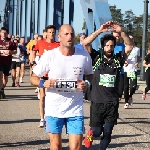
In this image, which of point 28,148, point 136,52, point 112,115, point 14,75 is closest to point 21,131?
point 28,148

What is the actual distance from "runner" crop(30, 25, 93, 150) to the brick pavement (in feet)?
7.28

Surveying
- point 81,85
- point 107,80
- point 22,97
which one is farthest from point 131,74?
point 81,85

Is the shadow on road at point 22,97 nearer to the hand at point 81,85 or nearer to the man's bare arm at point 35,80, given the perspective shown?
the man's bare arm at point 35,80

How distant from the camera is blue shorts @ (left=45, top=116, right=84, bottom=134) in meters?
6.14

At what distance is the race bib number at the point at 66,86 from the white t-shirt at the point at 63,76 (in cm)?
1

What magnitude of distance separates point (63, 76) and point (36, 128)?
4336mm

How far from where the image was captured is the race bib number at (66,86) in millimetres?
6133

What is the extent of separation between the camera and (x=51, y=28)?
32.5ft

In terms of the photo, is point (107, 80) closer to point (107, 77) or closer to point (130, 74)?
point (107, 77)

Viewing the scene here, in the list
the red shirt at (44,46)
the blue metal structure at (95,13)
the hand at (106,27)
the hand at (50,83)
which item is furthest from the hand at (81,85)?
the blue metal structure at (95,13)

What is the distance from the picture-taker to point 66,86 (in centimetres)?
613

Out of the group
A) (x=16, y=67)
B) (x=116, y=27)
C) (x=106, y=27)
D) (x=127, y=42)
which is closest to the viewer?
→ (x=106, y=27)

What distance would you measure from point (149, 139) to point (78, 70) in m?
3.60

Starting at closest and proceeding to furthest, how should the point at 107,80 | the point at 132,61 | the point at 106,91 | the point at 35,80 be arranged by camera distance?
1. the point at 35,80
2. the point at 107,80
3. the point at 106,91
4. the point at 132,61
